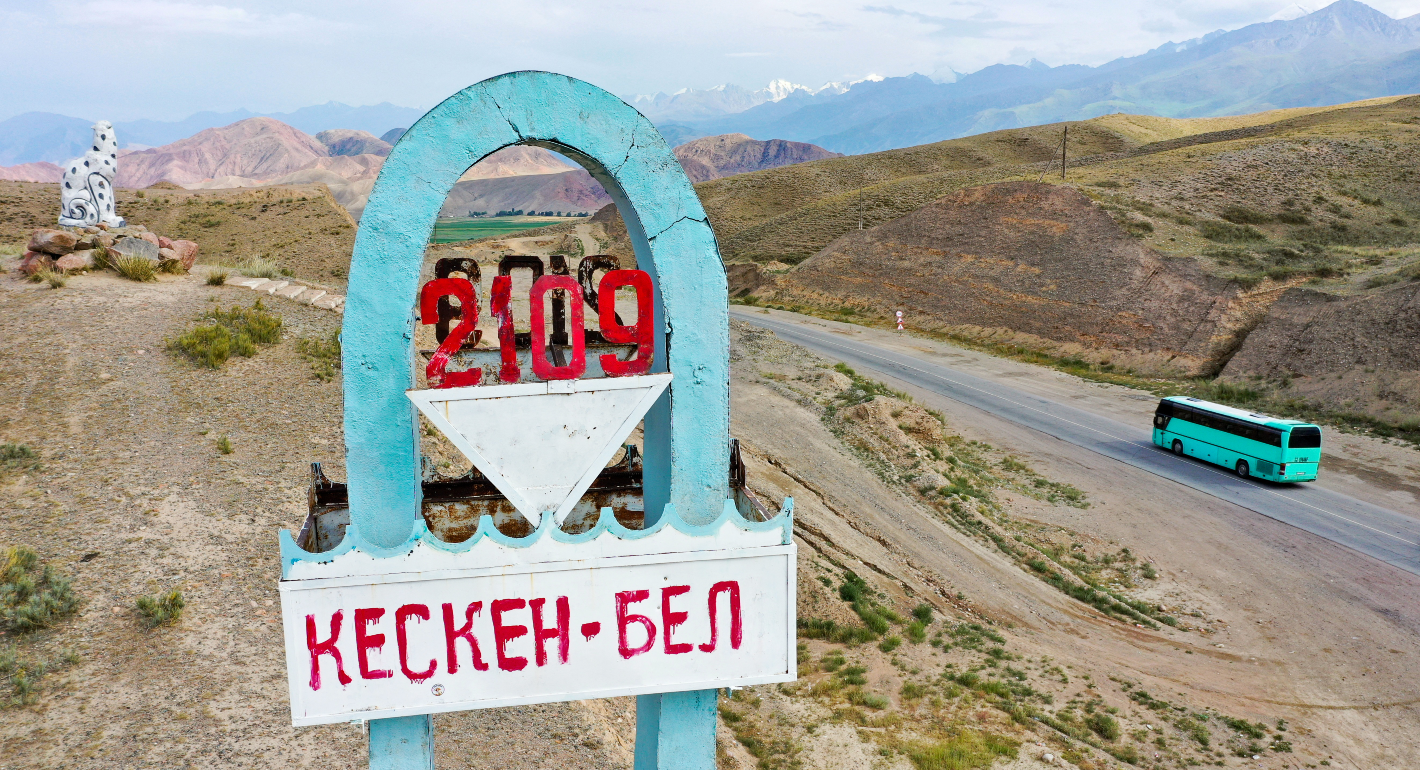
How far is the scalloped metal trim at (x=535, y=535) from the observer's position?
16.9 feet

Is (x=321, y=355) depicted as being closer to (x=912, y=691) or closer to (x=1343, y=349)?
(x=912, y=691)

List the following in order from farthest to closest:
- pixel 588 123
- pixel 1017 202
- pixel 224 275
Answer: pixel 1017 202 → pixel 224 275 → pixel 588 123

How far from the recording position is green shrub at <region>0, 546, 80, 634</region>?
11.0 m

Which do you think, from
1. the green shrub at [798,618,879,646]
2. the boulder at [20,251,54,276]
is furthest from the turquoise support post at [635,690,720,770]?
the boulder at [20,251,54,276]

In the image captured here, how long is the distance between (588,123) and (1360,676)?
18915 mm

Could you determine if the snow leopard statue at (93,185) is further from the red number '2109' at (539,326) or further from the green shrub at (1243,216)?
the green shrub at (1243,216)

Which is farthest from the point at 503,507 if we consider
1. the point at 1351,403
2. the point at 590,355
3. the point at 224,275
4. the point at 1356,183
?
the point at 1356,183

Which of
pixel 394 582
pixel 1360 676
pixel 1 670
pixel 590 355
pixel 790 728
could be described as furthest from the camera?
pixel 1360 676

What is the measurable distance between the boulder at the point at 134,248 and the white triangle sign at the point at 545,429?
23896 millimetres

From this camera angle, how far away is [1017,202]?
55.7 m

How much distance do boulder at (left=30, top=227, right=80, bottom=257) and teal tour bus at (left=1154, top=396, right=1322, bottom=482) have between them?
35338mm

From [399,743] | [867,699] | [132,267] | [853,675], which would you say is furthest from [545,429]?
[132,267]

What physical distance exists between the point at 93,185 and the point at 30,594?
2438 cm

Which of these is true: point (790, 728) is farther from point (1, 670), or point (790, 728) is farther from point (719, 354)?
point (1, 670)
